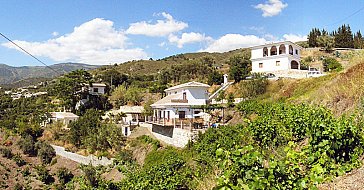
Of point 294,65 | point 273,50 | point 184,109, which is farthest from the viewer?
point 273,50

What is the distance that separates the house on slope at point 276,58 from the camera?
33594 millimetres

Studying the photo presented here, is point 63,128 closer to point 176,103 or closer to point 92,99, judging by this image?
point 92,99

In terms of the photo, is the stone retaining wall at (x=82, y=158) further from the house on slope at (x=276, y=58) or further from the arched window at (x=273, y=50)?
the arched window at (x=273, y=50)

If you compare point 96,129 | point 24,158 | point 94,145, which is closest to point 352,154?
point 94,145

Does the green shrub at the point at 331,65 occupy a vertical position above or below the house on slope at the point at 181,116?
above

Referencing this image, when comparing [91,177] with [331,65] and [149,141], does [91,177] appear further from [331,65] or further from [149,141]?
[331,65]

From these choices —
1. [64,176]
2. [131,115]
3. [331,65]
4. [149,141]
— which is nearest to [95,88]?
[131,115]

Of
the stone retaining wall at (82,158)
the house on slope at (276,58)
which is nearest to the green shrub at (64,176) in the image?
the stone retaining wall at (82,158)

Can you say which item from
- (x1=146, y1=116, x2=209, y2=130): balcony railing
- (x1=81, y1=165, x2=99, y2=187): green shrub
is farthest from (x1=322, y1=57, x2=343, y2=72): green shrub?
(x1=81, y1=165, x2=99, y2=187): green shrub

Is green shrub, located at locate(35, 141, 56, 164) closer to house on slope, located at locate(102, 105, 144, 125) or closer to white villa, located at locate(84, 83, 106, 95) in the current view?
house on slope, located at locate(102, 105, 144, 125)

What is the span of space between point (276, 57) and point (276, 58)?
0.11 m

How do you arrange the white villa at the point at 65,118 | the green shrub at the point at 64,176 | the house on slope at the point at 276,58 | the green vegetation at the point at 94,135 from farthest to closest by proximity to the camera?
the white villa at the point at 65,118 < the house on slope at the point at 276,58 < the green vegetation at the point at 94,135 < the green shrub at the point at 64,176

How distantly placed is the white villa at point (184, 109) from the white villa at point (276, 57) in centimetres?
1001

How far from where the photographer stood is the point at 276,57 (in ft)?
113
